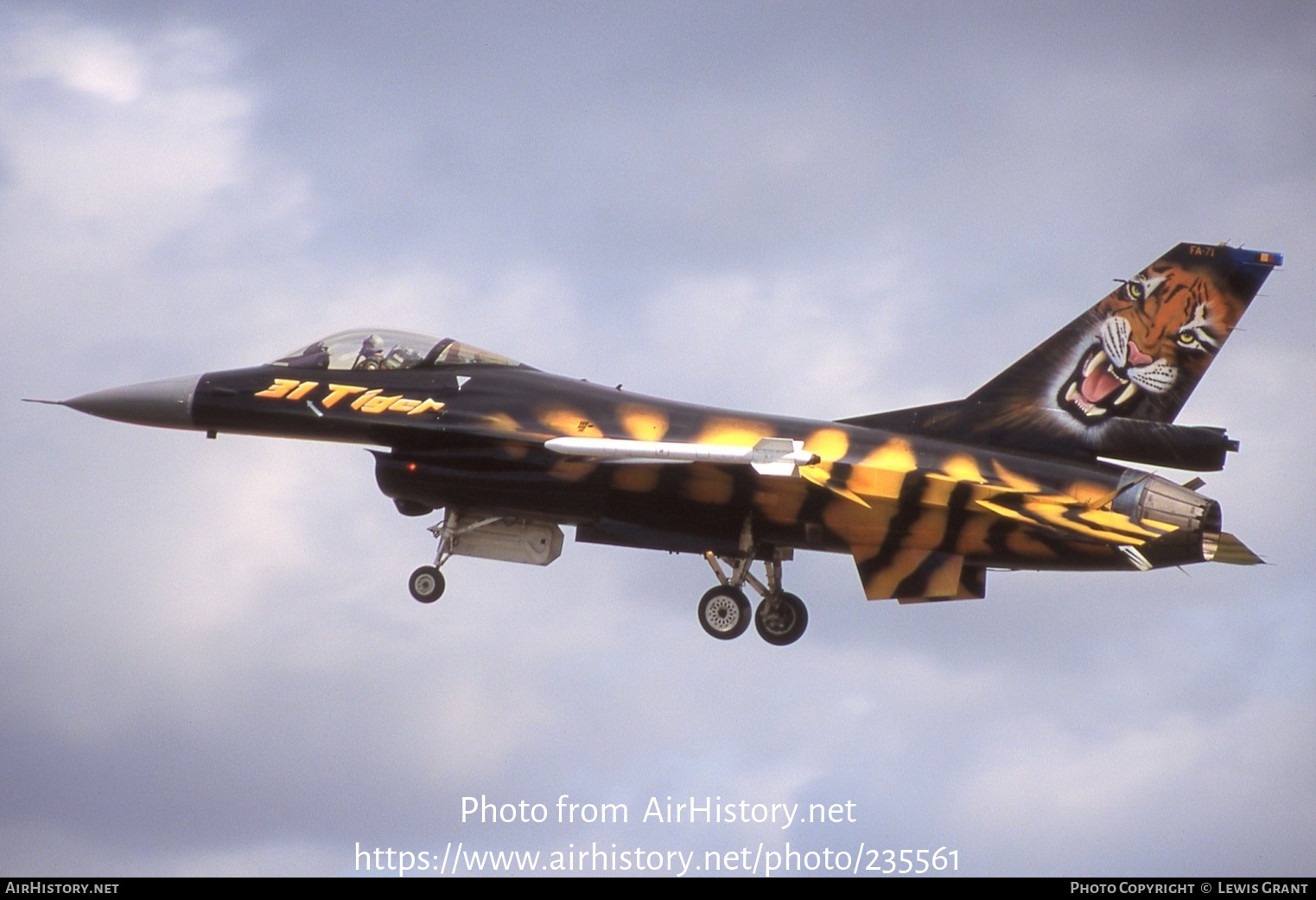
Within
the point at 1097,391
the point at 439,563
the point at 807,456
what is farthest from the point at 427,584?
the point at 1097,391

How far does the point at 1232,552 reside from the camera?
29297mm

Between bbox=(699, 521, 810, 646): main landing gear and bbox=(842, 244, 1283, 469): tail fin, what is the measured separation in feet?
10.9

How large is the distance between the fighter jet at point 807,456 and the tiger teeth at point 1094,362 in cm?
4

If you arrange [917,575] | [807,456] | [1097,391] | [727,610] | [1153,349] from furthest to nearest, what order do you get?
[727,610] → [1153,349] → [1097,391] → [917,575] → [807,456]

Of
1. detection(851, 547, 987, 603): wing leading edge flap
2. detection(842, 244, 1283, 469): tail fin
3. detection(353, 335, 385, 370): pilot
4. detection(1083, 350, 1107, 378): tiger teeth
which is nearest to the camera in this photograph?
detection(851, 547, 987, 603): wing leading edge flap

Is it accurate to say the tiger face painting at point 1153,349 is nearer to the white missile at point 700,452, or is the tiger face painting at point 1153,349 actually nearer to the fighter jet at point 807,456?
the fighter jet at point 807,456

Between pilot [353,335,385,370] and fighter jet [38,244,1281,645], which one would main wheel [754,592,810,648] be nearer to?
fighter jet [38,244,1281,645]

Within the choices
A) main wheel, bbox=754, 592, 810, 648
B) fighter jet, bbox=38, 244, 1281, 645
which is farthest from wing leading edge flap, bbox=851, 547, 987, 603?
main wheel, bbox=754, 592, 810, 648

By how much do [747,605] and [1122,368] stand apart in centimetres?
690

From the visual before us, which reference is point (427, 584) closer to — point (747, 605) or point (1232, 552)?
point (747, 605)

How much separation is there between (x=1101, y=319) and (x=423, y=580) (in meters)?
11.5

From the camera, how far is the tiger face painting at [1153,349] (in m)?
30.9

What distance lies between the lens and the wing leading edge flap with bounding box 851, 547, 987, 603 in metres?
30.5
